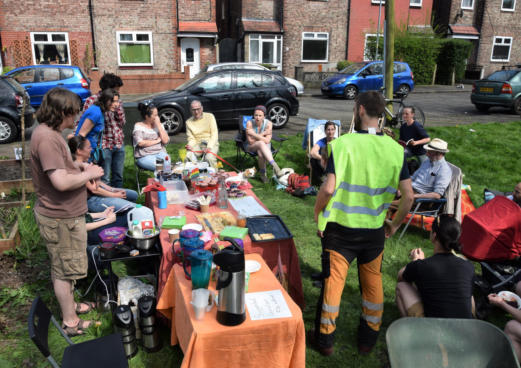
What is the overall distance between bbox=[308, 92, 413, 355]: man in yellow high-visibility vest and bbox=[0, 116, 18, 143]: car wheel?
8.62 meters

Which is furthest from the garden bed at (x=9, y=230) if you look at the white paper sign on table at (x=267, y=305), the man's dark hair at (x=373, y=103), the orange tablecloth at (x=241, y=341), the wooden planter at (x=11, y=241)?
the man's dark hair at (x=373, y=103)

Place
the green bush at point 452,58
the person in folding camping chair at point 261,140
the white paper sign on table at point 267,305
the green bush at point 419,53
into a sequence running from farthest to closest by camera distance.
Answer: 1. the green bush at point 452,58
2. the green bush at point 419,53
3. the person in folding camping chair at point 261,140
4. the white paper sign on table at point 267,305

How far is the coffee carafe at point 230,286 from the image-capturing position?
218cm

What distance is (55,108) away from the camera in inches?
107

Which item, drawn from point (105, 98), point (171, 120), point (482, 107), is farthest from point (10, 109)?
point (482, 107)

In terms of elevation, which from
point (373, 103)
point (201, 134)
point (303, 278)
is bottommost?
point (303, 278)

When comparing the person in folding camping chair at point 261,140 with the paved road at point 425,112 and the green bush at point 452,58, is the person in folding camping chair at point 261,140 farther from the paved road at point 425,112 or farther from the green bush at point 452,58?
the green bush at point 452,58

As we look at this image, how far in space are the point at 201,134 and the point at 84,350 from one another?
15.8 feet

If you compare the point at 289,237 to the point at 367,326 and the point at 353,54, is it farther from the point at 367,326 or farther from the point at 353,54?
the point at 353,54

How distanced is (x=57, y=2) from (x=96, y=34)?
189cm

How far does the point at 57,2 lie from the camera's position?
56.5ft

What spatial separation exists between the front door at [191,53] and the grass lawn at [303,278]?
12.8 m

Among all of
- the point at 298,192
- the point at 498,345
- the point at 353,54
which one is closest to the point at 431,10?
the point at 353,54

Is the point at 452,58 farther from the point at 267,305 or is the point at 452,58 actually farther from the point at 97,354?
the point at 97,354
